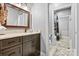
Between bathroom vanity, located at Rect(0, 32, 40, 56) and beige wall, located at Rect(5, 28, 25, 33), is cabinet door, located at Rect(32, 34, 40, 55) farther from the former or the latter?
beige wall, located at Rect(5, 28, 25, 33)

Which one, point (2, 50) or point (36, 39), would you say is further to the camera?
point (36, 39)

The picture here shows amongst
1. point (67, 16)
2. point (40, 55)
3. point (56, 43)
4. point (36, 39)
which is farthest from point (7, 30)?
point (67, 16)

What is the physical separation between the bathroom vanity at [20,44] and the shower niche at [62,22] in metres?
0.44

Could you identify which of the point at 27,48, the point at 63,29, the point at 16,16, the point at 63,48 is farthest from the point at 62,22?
the point at 16,16

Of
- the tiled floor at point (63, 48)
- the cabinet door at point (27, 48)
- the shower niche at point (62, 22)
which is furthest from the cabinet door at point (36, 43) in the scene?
the shower niche at point (62, 22)

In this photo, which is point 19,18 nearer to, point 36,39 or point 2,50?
point 36,39

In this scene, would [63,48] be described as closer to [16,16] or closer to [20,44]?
[20,44]

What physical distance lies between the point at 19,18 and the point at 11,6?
32 centimetres

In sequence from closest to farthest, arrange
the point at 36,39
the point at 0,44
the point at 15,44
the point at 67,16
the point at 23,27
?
1. the point at 0,44
2. the point at 15,44
3. the point at 67,16
4. the point at 36,39
5. the point at 23,27

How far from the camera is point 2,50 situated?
1392 mm

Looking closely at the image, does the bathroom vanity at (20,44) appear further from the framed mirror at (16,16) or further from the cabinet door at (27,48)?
the framed mirror at (16,16)

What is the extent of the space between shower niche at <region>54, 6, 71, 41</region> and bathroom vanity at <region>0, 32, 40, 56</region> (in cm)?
44

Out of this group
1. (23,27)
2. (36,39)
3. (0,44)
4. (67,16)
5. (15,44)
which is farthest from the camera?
(23,27)

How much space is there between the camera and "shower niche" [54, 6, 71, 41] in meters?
1.93
